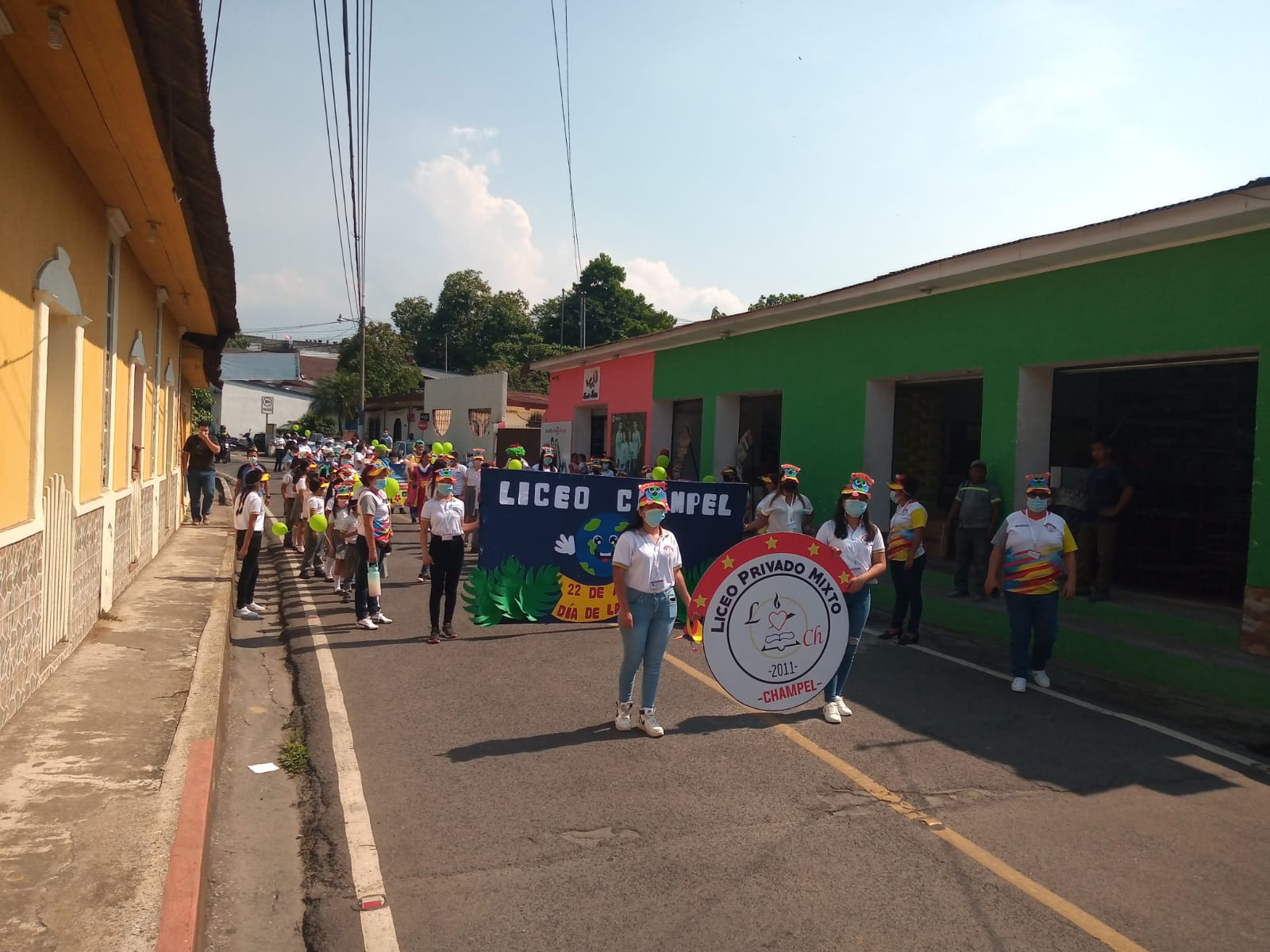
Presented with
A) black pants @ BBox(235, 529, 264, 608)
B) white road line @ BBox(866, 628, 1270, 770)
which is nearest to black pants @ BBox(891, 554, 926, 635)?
white road line @ BBox(866, 628, 1270, 770)

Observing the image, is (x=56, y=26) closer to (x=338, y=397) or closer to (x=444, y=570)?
(x=444, y=570)

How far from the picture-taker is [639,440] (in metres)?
20.5

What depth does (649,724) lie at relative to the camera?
21.5ft

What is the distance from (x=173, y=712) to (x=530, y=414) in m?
31.3

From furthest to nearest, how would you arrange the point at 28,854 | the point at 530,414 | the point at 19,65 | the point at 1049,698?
1. the point at 530,414
2. the point at 1049,698
3. the point at 19,65
4. the point at 28,854

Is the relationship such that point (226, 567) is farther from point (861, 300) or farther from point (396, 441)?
point (396, 441)

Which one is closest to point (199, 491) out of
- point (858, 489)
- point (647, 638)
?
point (647, 638)

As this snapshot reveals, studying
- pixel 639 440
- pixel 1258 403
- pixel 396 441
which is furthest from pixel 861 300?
pixel 396 441

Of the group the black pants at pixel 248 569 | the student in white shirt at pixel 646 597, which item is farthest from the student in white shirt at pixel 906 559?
the black pants at pixel 248 569

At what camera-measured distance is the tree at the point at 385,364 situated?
52531 mm

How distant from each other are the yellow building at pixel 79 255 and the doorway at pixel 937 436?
392 inches

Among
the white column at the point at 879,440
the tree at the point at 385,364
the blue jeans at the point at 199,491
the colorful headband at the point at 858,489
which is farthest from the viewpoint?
the tree at the point at 385,364

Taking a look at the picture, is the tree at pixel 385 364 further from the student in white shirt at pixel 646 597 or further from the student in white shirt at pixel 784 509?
the student in white shirt at pixel 646 597

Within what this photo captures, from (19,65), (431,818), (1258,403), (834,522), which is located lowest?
(431,818)
